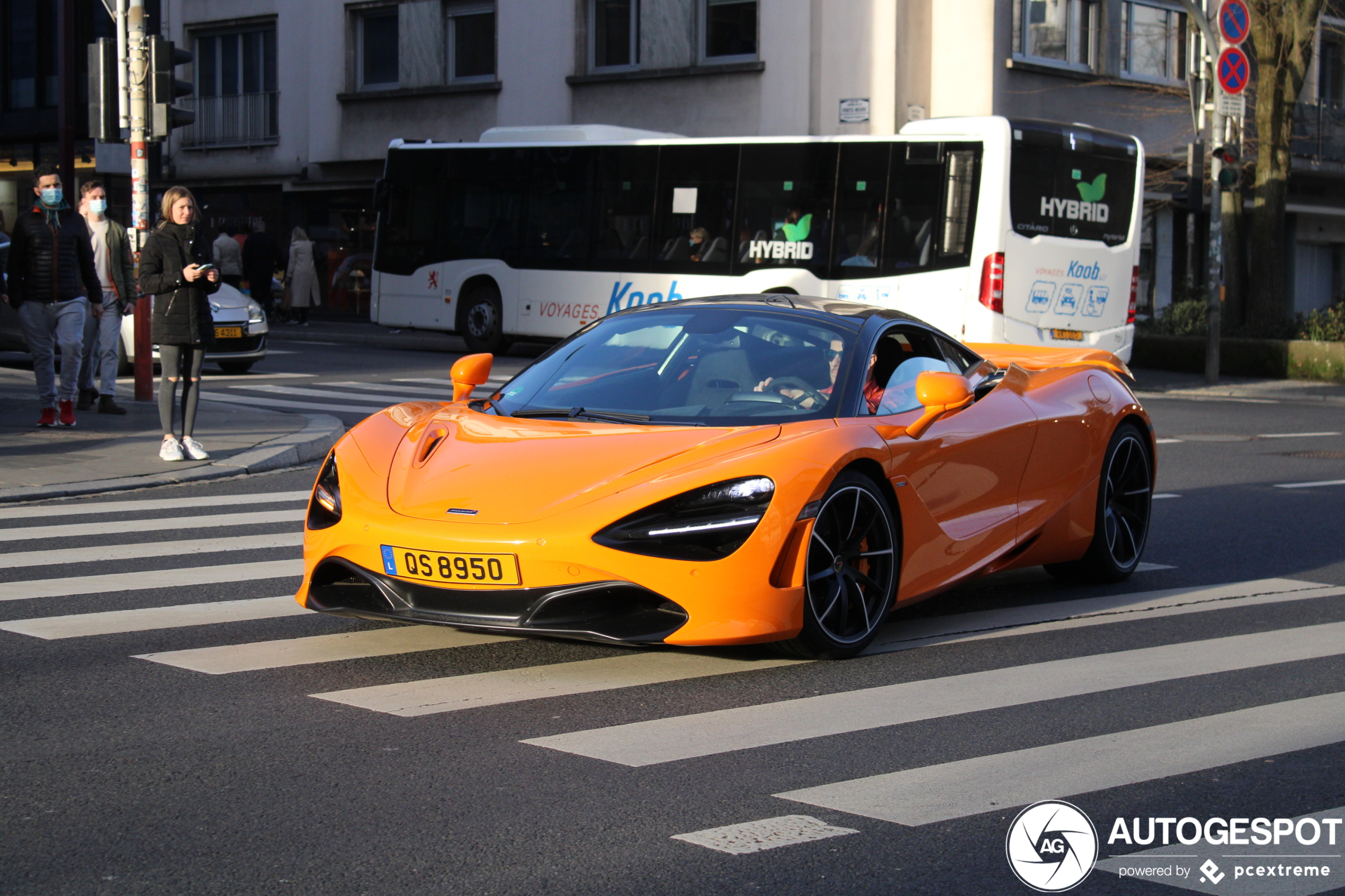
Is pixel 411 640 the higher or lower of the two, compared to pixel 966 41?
lower

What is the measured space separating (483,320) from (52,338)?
12.3 metres

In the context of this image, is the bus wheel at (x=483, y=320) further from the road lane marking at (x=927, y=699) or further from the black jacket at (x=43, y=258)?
the road lane marking at (x=927, y=699)

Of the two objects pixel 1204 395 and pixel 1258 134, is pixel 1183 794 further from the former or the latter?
pixel 1258 134

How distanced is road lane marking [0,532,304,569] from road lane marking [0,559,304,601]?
222mm

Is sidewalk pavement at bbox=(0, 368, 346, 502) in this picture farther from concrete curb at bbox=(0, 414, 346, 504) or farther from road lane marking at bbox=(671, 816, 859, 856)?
road lane marking at bbox=(671, 816, 859, 856)

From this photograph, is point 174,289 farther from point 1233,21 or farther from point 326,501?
point 1233,21

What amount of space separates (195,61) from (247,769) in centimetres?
3759

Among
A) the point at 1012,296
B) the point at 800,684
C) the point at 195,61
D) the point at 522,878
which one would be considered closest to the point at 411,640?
the point at 800,684

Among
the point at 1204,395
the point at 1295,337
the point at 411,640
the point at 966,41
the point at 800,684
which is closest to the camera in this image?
the point at 800,684

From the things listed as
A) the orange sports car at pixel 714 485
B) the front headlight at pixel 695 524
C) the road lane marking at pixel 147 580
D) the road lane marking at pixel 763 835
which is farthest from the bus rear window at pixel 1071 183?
the road lane marking at pixel 763 835

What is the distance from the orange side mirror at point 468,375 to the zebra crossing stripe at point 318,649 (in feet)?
3.66

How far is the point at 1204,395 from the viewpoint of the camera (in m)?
22.0

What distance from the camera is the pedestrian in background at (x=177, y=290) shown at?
10594 millimetres

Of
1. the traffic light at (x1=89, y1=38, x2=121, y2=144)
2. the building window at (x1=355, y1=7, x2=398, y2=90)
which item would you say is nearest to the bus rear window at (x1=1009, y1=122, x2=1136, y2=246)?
the traffic light at (x1=89, y1=38, x2=121, y2=144)
